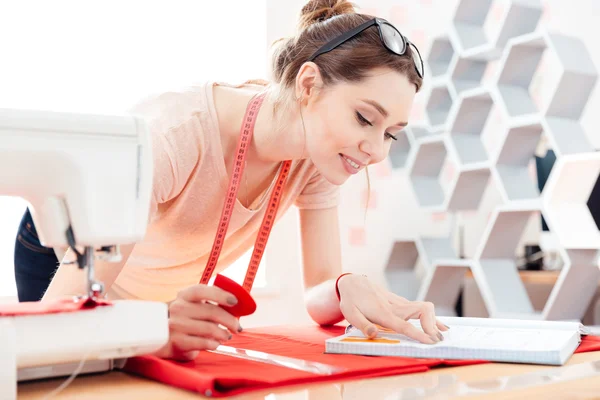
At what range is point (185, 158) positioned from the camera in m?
1.35

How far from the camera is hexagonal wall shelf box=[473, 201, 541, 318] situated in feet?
8.95

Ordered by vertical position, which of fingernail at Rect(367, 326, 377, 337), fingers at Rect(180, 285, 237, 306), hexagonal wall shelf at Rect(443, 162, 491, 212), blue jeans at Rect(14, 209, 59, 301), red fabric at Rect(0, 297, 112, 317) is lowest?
fingernail at Rect(367, 326, 377, 337)

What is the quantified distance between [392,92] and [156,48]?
5.51ft

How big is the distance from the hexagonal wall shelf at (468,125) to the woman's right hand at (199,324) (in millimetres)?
2300

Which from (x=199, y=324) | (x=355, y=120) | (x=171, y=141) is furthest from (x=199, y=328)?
(x=355, y=120)

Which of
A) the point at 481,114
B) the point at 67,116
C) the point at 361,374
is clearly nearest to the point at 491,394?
the point at 361,374

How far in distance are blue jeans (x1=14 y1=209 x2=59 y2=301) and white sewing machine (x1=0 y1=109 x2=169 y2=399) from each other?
2.56 ft

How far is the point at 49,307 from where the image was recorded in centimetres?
78

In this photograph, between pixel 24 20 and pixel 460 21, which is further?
pixel 460 21

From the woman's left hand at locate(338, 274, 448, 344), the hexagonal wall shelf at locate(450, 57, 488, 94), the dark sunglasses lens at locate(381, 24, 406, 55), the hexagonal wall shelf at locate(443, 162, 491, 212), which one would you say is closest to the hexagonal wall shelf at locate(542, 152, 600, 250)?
the hexagonal wall shelf at locate(443, 162, 491, 212)

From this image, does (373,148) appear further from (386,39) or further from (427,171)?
(427,171)

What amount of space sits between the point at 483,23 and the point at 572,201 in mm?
1019

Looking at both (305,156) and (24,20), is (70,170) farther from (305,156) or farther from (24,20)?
(24,20)

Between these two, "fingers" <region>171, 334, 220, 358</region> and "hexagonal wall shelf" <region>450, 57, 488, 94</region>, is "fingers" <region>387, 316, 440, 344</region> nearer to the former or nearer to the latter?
"fingers" <region>171, 334, 220, 358</region>
